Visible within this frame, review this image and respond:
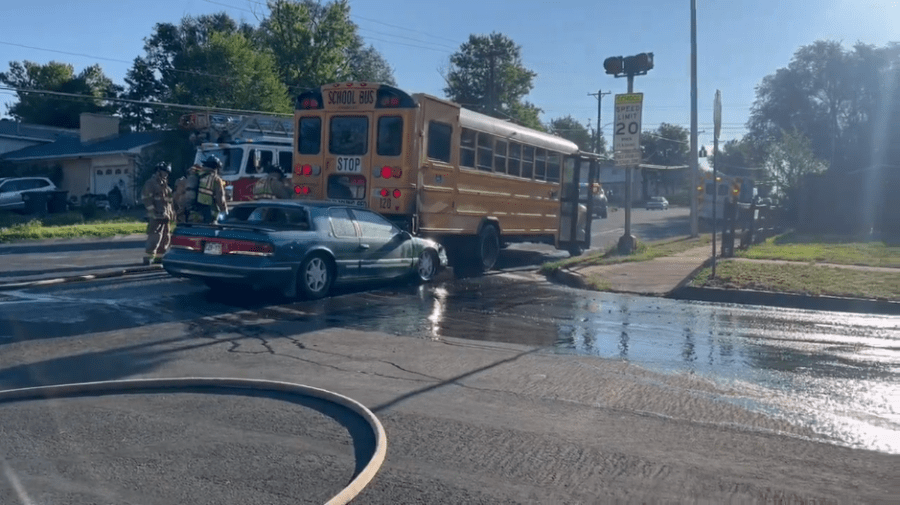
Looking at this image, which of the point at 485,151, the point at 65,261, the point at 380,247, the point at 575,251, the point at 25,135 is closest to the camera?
the point at 380,247

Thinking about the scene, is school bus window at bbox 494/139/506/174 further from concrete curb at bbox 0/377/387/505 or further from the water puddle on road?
concrete curb at bbox 0/377/387/505

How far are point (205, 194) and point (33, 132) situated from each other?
→ 44691mm

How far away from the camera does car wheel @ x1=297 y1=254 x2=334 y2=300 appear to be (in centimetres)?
1223

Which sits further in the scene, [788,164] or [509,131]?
[788,164]

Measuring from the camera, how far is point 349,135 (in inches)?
614

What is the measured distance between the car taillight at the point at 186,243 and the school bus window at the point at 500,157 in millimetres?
7269

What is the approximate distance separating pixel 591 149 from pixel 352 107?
260 ft

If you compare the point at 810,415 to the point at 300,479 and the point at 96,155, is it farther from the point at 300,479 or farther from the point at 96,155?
the point at 96,155

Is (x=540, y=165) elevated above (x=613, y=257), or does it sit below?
above

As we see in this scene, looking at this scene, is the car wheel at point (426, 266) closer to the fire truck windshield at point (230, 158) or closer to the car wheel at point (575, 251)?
the car wheel at point (575, 251)

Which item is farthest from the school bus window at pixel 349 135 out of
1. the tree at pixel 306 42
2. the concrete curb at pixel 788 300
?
the tree at pixel 306 42

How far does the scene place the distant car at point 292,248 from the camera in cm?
1173

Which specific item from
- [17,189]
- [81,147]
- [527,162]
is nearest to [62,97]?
[81,147]

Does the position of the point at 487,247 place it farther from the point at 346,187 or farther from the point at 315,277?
the point at 315,277
